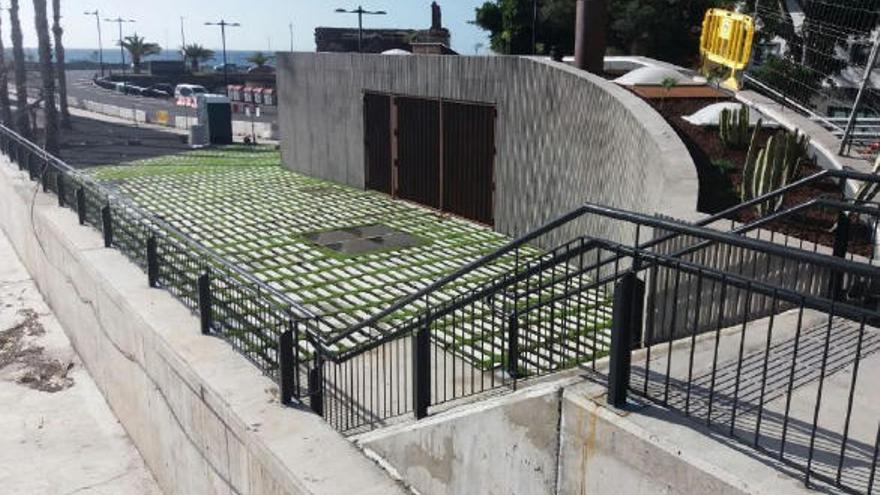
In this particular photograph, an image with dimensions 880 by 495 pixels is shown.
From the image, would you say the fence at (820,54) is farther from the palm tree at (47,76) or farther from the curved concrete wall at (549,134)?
the palm tree at (47,76)

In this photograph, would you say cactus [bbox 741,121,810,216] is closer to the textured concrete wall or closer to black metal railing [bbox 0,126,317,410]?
the textured concrete wall

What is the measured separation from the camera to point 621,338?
473cm

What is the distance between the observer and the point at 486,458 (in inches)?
226

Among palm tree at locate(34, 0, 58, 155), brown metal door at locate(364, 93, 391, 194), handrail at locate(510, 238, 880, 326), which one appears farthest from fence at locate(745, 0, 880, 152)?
palm tree at locate(34, 0, 58, 155)

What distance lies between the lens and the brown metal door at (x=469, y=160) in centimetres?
1714

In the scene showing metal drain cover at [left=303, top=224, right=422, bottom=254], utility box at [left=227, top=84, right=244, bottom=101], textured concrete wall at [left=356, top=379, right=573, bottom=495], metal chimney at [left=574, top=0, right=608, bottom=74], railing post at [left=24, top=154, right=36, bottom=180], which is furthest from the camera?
utility box at [left=227, top=84, right=244, bottom=101]

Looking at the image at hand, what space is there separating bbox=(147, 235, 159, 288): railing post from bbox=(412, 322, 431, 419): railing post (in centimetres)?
548

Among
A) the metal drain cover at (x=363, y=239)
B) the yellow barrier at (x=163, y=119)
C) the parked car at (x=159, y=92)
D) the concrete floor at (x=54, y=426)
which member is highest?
the parked car at (x=159, y=92)

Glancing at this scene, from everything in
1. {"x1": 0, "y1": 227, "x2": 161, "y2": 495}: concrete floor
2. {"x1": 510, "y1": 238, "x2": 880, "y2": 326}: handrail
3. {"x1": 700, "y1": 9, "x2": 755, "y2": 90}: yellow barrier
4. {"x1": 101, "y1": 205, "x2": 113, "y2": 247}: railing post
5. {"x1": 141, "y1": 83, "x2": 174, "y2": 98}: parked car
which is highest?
{"x1": 700, "y1": 9, "x2": 755, "y2": 90}: yellow barrier

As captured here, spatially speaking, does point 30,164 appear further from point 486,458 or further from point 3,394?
point 486,458

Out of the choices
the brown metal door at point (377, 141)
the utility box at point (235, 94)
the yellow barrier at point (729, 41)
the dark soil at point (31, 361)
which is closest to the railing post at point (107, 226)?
the dark soil at point (31, 361)

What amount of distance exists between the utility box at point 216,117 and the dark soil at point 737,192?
955 inches

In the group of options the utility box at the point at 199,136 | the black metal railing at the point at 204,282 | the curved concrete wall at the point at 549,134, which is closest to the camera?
the black metal railing at the point at 204,282

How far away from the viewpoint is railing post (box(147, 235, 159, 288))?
35.7ft
